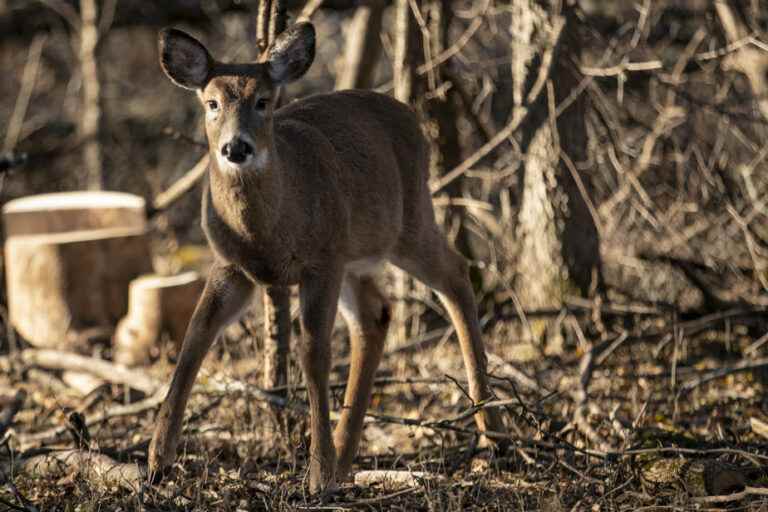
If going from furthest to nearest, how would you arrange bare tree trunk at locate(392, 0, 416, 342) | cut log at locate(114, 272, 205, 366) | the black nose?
1. cut log at locate(114, 272, 205, 366)
2. bare tree trunk at locate(392, 0, 416, 342)
3. the black nose

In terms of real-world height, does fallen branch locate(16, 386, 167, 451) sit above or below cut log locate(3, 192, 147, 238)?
below

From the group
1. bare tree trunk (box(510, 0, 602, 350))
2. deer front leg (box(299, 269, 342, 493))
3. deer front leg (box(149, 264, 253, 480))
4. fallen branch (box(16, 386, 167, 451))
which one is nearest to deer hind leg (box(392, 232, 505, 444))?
deer front leg (box(299, 269, 342, 493))

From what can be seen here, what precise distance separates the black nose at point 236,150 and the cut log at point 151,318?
141 inches

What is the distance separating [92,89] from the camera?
1093 centimetres

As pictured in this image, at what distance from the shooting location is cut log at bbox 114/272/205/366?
7797 millimetres

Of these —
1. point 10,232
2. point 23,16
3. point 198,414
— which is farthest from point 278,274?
point 23,16

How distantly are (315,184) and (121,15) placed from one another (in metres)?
7.55

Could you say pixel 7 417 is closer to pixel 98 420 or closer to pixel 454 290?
pixel 98 420

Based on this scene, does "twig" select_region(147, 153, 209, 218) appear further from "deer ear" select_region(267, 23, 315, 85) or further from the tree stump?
"deer ear" select_region(267, 23, 315, 85)

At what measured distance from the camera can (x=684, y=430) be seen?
5598mm

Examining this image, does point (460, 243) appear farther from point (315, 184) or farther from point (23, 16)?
point (23, 16)

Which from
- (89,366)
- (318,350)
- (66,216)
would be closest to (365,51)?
(66,216)

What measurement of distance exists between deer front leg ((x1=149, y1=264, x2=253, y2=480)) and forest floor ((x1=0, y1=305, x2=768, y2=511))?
16 centimetres

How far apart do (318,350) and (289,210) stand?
59 centimetres
